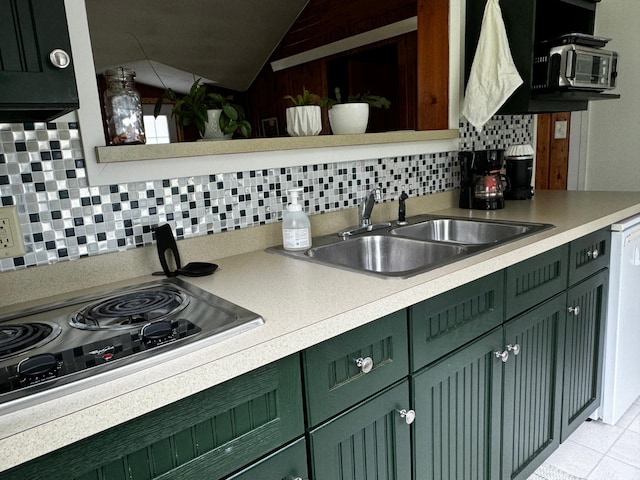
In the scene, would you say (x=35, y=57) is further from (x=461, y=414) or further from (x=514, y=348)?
(x=514, y=348)

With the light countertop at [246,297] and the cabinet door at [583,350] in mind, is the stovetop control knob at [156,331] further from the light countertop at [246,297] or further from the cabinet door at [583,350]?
the cabinet door at [583,350]

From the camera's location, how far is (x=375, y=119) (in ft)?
14.5

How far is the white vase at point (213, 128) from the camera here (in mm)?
1491

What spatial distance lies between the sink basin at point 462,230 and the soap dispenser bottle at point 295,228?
0.39 meters

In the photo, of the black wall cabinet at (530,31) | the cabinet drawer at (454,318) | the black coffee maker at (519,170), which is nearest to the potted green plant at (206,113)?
the cabinet drawer at (454,318)

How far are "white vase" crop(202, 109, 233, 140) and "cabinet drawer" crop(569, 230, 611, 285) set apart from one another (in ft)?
4.09

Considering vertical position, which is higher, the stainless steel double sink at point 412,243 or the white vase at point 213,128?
the white vase at point 213,128

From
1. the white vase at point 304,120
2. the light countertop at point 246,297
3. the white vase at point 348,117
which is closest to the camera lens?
the light countertop at point 246,297

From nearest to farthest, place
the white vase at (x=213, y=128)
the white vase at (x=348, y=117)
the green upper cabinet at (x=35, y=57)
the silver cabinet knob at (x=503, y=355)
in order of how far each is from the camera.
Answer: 1. the green upper cabinet at (x=35, y=57)
2. the silver cabinet knob at (x=503, y=355)
3. the white vase at (x=213, y=128)
4. the white vase at (x=348, y=117)

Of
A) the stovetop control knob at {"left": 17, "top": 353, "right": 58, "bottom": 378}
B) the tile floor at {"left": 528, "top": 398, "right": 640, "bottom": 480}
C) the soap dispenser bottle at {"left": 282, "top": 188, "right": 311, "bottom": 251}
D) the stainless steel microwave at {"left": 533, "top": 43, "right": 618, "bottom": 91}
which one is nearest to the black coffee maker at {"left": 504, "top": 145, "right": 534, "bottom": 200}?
the stainless steel microwave at {"left": 533, "top": 43, "right": 618, "bottom": 91}

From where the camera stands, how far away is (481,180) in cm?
204

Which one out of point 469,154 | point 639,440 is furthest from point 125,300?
point 639,440

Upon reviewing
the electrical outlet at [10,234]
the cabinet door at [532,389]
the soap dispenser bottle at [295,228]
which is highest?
the electrical outlet at [10,234]

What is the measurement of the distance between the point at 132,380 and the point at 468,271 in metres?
0.84
